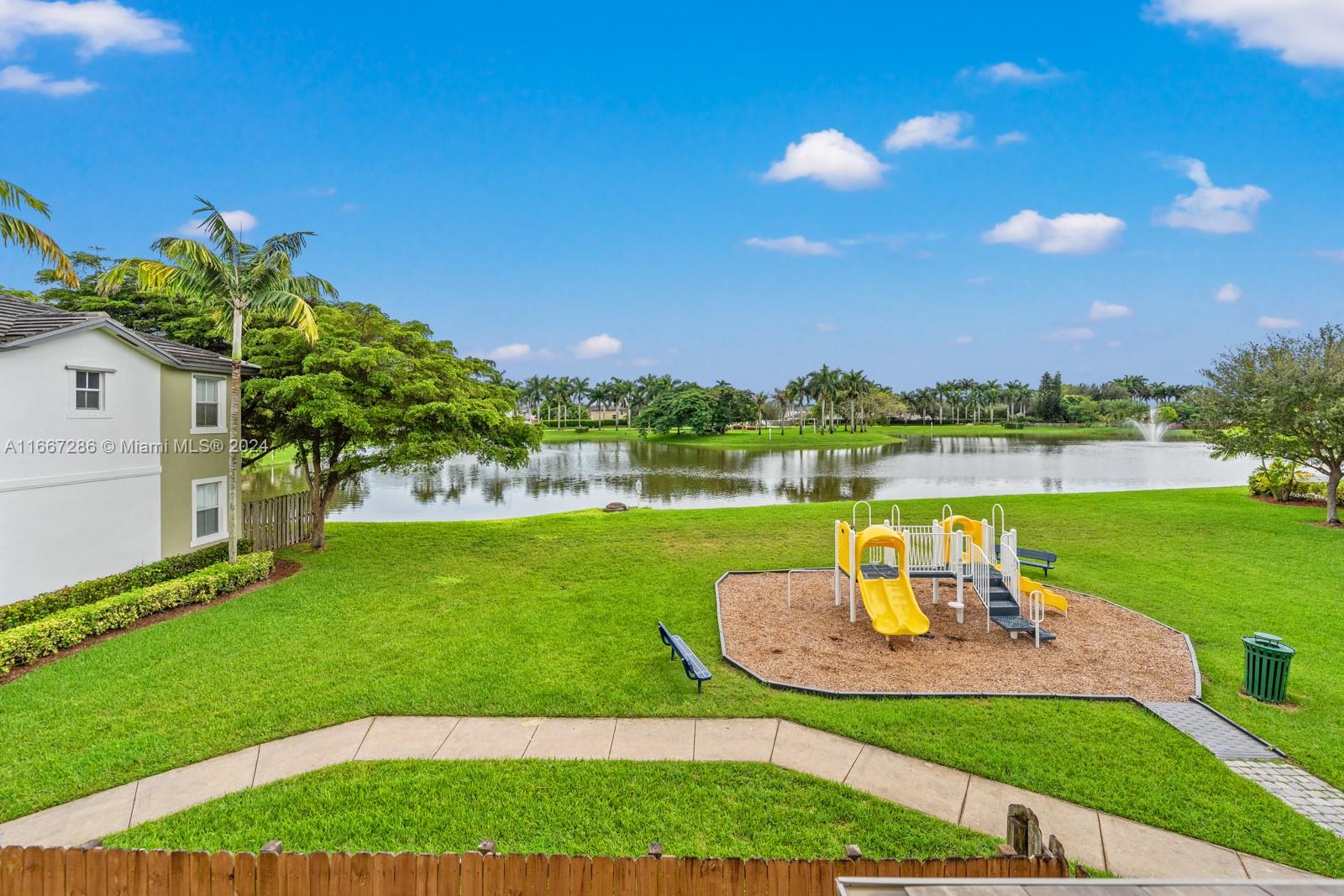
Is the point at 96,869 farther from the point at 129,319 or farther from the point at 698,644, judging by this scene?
the point at 129,319

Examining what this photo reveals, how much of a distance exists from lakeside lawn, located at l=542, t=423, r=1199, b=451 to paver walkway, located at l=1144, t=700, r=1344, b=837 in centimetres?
6785

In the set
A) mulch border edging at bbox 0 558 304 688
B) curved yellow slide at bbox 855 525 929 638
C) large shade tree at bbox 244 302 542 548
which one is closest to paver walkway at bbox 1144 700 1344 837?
curved yellow slide at bbox 855 525 929 638

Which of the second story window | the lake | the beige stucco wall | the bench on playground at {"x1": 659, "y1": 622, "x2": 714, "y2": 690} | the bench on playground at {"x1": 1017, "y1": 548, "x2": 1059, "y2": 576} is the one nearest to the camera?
the bench on playground at {"x1": 659, "y1": 622, "x2": 714, "y2": 690}

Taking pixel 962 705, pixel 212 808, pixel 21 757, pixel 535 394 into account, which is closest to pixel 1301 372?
pixel 962 705

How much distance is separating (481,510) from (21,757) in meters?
24.3

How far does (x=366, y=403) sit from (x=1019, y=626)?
1634 centimetres

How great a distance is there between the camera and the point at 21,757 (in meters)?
7.39

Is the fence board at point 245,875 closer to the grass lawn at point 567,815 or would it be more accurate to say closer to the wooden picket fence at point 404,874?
the wooden picket fence at point 404,874

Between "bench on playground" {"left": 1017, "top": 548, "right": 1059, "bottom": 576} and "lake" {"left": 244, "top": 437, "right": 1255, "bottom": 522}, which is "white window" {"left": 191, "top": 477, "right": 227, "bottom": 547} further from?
"bench on playground" {"left": 1017, "top": 548, "right": 1059, "bottom": 576}

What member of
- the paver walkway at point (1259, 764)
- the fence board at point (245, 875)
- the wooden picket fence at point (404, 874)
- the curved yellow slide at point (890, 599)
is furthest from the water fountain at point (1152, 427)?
the fence board at point (245, 875)

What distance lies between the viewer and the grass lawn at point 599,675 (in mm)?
6941

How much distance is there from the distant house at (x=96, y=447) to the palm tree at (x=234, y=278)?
4.69 ft

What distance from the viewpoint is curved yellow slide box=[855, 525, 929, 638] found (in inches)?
434

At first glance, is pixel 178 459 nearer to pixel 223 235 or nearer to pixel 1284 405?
pixel 223 235
